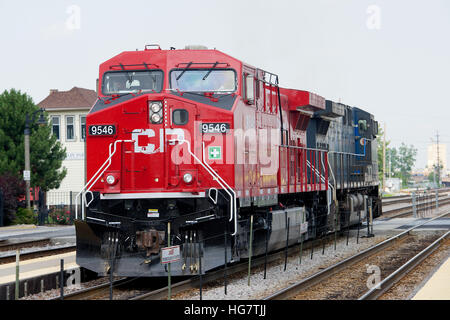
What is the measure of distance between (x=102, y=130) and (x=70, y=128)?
4180 cm

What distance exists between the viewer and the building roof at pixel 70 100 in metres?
53.7

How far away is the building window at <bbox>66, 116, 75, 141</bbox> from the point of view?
54125mm

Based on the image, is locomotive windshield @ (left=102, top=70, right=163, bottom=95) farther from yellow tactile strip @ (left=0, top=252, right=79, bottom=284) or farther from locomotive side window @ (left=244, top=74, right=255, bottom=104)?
yellow tactile strip @ (left=0, top=252, right=79, bottom=284)

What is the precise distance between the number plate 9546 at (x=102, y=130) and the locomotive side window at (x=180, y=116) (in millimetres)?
1308

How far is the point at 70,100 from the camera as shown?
181 ft

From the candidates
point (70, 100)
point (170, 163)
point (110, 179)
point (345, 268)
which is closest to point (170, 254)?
point (170, 163)

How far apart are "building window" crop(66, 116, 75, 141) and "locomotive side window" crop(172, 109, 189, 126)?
41875mm

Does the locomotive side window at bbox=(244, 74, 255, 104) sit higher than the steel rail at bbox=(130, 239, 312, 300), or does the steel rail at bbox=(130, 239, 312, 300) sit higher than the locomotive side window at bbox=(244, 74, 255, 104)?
the locomotive side window at bbox=(244, 74, 255, 104)

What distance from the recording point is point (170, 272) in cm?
1298

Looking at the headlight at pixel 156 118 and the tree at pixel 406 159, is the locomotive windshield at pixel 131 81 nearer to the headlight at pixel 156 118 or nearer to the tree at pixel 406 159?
the headlight at pixel 156 118

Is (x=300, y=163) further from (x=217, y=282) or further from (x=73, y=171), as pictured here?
(x=73, y=171)

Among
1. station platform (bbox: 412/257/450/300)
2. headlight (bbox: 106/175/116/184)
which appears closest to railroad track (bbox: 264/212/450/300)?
station platform (bbox: 412/257/450/300)

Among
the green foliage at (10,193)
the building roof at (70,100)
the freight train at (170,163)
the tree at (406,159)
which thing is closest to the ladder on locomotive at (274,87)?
the freight train at (170,163)
